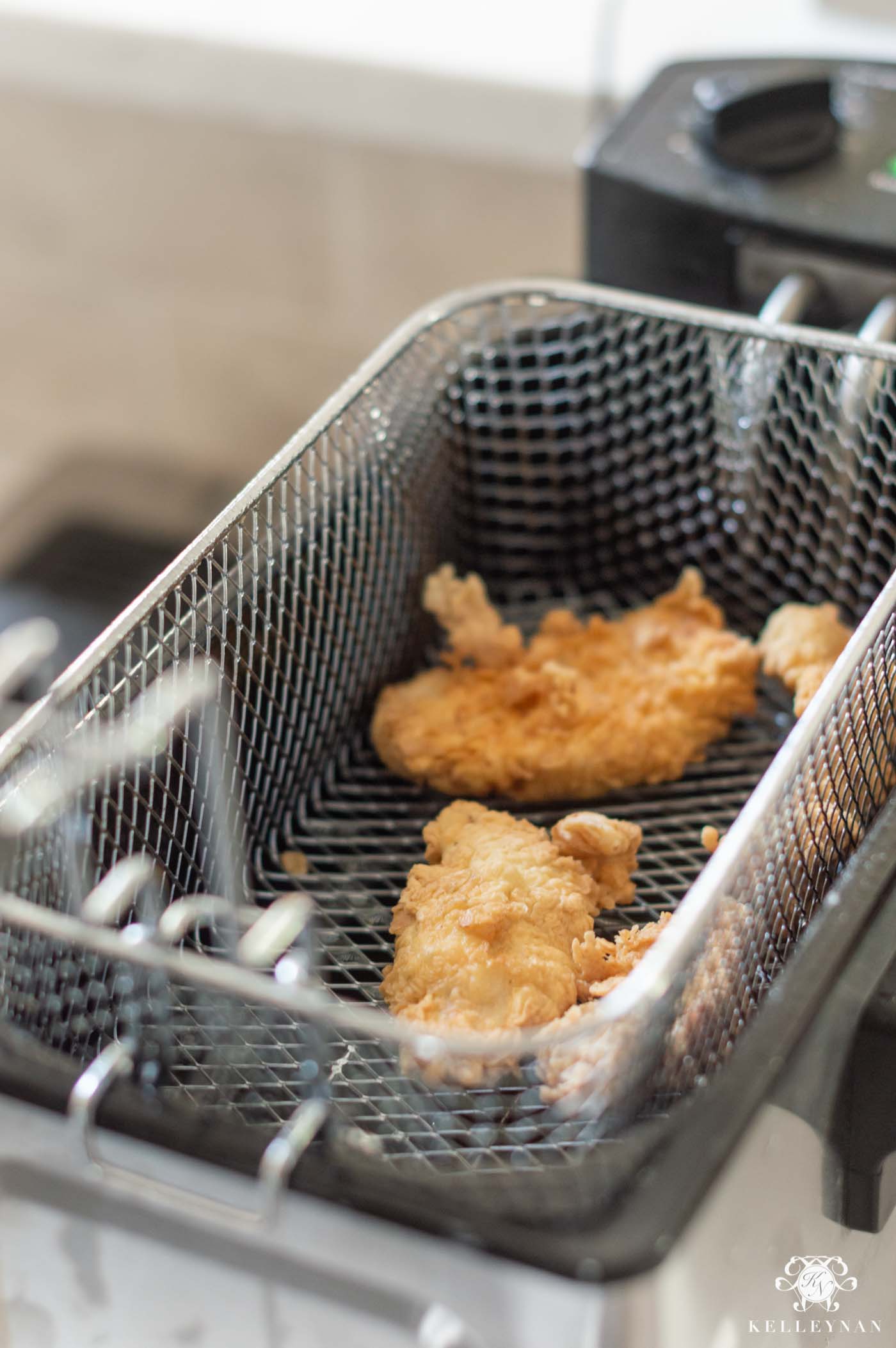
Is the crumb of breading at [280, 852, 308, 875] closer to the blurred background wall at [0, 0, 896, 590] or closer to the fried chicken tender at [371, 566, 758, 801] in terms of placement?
→ the fried chicken tender at [371, 566, 758, 801]

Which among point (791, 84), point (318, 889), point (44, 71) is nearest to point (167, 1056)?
point (318, 889)

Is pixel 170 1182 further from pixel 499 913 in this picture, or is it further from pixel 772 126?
pixel 772 126

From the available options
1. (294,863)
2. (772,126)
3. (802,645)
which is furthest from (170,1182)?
(772,126)

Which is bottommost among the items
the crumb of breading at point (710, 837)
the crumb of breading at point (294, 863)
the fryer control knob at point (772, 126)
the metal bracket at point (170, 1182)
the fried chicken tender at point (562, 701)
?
the crumb of breading at point (294, 863)

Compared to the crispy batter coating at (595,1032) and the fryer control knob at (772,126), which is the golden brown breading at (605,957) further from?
the fryer control knob at (772,126)

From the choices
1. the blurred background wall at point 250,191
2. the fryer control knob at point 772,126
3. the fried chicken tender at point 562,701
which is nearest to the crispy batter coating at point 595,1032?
the fried chicken tender at point 562,701

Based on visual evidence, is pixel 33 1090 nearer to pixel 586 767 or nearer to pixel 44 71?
pixel 586 767
